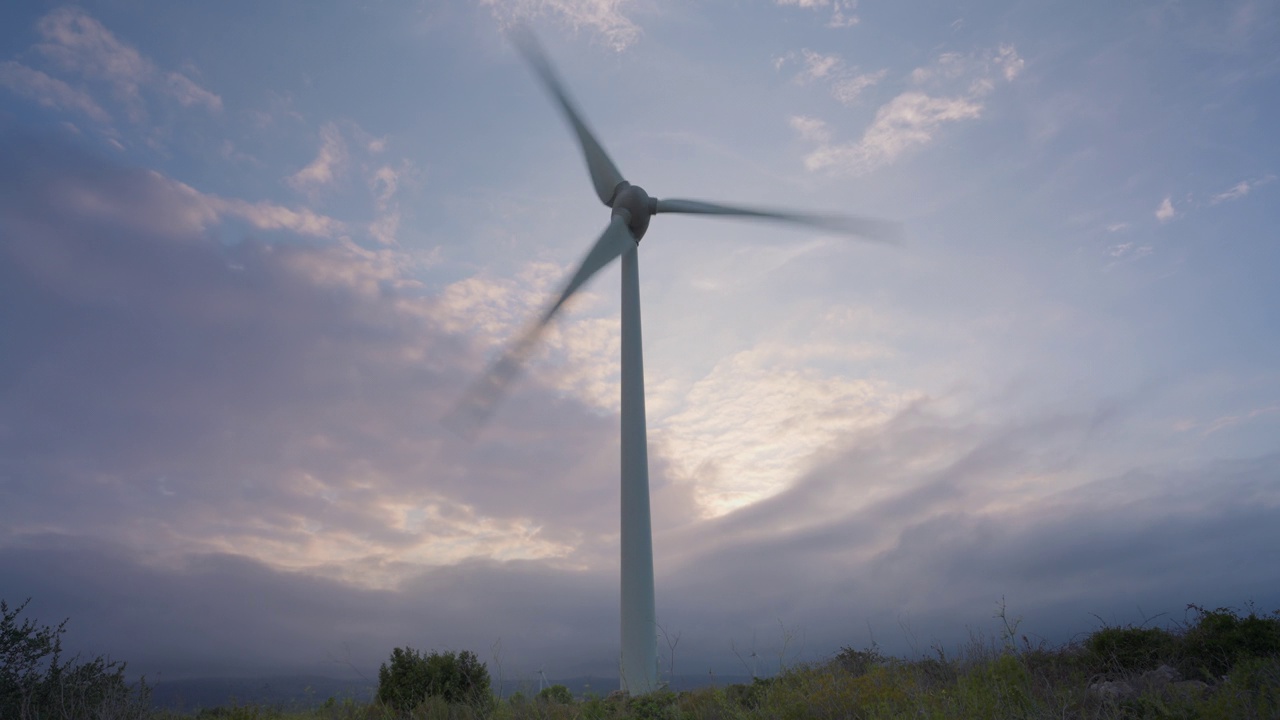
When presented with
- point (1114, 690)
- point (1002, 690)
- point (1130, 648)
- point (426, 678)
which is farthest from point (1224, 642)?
point (426, 678)

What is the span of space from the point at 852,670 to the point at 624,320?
13152 millimetres

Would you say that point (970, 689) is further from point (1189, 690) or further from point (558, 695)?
point (558, 695)

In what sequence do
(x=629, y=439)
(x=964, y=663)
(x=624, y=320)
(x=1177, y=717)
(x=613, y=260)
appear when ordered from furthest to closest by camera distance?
(x=613, y=260)
(x=624, y=320)
(x=629, y=439)
(x=964, y=663)
(x=1177, y=717)

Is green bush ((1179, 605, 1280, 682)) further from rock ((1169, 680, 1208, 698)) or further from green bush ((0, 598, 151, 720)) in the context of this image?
green bush ((0, 598, 151, 720))

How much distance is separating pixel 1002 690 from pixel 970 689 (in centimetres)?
46

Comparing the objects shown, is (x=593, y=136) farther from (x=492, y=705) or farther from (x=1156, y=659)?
(x=1156, y=659)

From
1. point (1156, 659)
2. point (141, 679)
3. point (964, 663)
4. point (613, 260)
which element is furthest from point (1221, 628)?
point (141, 679)

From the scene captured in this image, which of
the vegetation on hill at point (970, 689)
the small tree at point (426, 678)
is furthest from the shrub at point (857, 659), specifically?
the small tree at point (426, 678)

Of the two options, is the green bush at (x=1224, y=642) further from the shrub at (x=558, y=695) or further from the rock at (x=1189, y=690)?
the shrub at (x=558, y=695)

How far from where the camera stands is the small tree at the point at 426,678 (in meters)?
19.5

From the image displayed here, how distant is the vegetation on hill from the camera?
10.5 m

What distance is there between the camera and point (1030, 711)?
10125mm

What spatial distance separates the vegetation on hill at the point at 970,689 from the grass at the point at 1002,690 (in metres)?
0.03

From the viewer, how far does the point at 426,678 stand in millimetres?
20328
